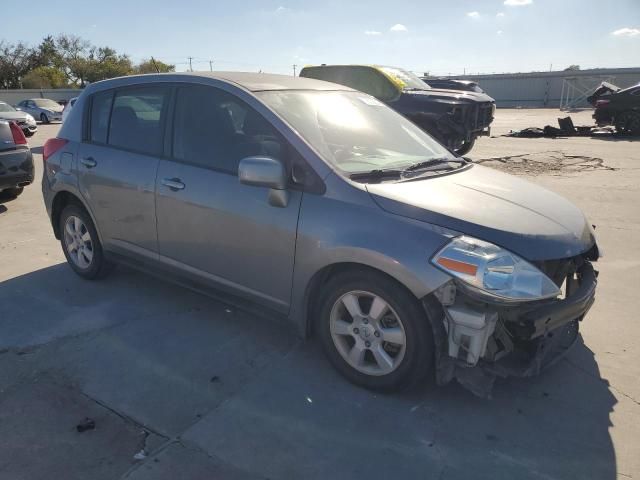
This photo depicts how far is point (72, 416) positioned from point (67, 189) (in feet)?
7.96

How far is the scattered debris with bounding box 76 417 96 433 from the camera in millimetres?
2656

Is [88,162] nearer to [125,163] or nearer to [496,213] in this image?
[125,163]

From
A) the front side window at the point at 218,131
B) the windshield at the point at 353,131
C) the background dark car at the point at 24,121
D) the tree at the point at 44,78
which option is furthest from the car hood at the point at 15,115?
the tree at the point at 44,78

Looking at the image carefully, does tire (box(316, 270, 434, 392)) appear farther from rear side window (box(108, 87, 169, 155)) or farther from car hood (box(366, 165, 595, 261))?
rear side window (box(108, 87, 169, 155))

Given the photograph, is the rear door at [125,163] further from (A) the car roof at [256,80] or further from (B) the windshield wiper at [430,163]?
(B) the windshield wiper at [430,163]

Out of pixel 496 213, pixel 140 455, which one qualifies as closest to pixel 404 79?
pixel 496 213

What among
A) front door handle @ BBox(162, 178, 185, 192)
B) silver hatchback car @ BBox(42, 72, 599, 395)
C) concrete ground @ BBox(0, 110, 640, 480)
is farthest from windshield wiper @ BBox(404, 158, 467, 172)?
front door handle @ BBox(162, 178, 185, 192)

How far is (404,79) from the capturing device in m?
11.3

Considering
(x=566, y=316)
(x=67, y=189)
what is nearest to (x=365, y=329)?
(x=566, y=316)

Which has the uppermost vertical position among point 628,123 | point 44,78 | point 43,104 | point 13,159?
point 44,78

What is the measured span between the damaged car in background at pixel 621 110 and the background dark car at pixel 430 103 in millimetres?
6766

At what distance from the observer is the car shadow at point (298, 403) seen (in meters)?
2.46

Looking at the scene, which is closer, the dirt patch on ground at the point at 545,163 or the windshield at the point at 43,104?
the dirt patch on ground at the point at 545,163

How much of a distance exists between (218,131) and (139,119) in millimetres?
893
